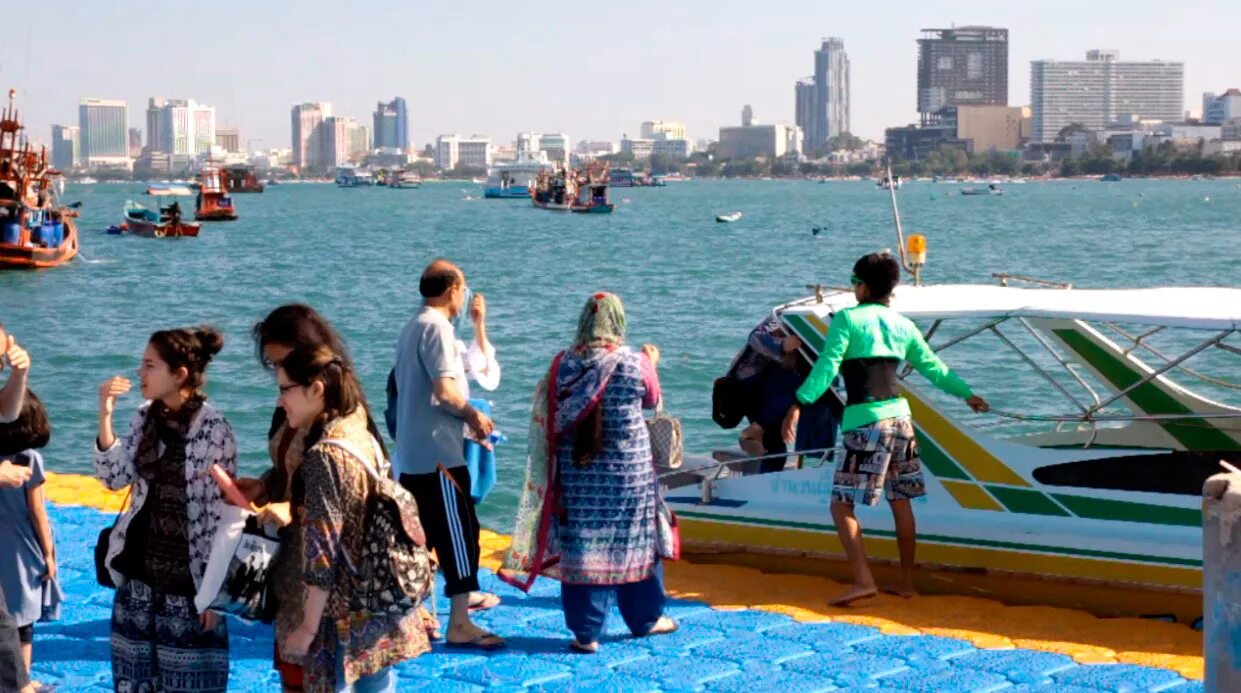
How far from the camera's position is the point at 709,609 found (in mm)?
7836

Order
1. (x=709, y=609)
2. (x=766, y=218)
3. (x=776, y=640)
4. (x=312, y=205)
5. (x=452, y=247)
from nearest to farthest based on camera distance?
1. (x=776, y=640)
2. (x=709, y=609)
3. (x=452, y=247)
4. (x=766, y=218)
5. (x=312, y=205)

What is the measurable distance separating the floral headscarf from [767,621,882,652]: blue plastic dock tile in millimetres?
1548

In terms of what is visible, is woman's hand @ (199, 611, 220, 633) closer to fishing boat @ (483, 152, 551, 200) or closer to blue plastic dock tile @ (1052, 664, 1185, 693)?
blue plastic dock tile @ (1052, 664, 1185, 693)

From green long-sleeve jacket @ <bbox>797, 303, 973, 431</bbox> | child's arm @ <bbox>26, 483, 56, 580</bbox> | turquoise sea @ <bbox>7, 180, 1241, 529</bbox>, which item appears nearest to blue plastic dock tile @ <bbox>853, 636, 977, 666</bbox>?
green long-sleeve jacket @ <bbox>797, 303, 973, 431</bbox>

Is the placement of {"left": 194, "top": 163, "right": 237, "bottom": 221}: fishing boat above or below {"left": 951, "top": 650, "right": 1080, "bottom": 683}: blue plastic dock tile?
above

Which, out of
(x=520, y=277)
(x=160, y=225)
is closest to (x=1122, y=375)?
(x=520, y=277)

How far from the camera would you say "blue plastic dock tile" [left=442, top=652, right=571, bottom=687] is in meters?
6.60

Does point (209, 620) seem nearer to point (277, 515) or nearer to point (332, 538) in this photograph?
point (277, 515)

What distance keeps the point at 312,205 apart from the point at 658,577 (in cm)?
14173

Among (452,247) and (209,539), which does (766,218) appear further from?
(209,539)

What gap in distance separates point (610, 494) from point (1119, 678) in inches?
79.1

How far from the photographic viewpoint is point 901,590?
7957 mm

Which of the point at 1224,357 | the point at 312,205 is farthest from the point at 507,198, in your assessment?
the point at 1224,357

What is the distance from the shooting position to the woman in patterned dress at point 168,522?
5.17 meters
